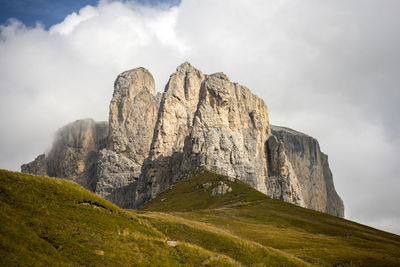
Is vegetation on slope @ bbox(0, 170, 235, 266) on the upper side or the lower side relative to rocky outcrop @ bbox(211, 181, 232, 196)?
lower

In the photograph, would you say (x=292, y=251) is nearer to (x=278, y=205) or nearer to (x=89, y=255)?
(x=89, y=255)

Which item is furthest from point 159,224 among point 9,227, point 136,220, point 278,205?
point 278,205

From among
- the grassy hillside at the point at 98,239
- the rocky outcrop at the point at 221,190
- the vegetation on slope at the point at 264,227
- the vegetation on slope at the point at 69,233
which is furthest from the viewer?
the rocky outcrop at the point at 221,190

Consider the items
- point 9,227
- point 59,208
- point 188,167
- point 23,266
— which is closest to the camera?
point 23,266

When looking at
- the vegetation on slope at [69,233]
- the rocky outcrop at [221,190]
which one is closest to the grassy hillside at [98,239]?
the vegetation on slope at [69,233]

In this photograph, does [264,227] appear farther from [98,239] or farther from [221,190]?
[98,239]

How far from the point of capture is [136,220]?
4272cm

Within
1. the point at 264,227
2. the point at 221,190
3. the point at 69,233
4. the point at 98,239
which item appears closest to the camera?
the point at 69,233

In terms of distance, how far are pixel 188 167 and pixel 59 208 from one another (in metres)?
158

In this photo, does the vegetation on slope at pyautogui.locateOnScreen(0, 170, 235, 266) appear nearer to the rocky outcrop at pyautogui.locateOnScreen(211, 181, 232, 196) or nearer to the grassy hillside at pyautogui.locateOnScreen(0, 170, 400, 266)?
the grassy hillside at pyautogui.locateOnScreen(0, 170, 400, 266)

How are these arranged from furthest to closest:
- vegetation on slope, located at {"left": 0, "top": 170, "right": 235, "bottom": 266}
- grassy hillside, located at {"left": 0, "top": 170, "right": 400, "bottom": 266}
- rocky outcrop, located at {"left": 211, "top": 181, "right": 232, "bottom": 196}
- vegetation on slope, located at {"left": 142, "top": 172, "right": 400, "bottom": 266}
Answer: rocky outcrop, located at {"left": 211, "top": 181, "right": 232, "bottom": 196} < vegetation on slope, located at {"left": 142, "top": 172, "right": 400, "bottom": 266} < grassy hillside, located at {"left": 0, "top": 170, "right": 400, "bottom": 266} < vegetation on slope, located at {"left": 0, "top": 170, "right": 235, "bottom": 266}

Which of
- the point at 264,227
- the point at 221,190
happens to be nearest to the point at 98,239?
the point at 264,227

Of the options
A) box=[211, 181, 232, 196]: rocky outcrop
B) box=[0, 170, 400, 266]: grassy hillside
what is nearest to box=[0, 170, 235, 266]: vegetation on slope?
box=[0, 170, 400, 266]: grassy hillside

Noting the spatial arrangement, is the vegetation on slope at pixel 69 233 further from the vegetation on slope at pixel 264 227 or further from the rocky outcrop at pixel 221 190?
the rocky outcrop at pixel 221 190
